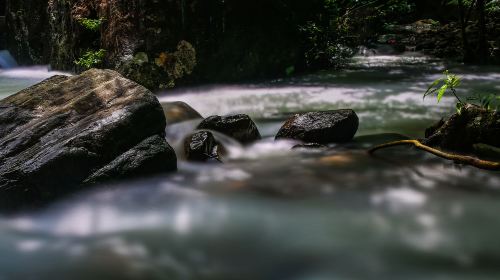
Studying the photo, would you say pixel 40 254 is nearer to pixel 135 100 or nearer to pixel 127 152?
pixel 127 152

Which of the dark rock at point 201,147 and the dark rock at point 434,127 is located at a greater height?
the dark rock at point 434,127

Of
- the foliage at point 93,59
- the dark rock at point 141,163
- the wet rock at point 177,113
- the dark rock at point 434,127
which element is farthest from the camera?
the foliage at point 93,59

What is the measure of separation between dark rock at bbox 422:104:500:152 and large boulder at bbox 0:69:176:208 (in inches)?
124

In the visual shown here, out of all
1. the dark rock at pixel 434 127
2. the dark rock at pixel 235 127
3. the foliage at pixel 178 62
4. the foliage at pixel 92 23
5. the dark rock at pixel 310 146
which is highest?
the foliage at pixel 92 23

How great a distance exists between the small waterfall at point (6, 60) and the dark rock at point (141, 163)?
14160 mm

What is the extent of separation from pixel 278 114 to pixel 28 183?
465cm

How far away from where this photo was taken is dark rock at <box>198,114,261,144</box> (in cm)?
573

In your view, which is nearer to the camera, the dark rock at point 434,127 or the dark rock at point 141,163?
the dark rock at point 141,163

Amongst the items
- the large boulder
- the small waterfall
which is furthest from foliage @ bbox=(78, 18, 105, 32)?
the small waterfall

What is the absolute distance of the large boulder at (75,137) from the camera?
3.86 metres

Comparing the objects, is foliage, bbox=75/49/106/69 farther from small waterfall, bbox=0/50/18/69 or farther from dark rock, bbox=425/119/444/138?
small waterfall, bbox=0/50/18/69

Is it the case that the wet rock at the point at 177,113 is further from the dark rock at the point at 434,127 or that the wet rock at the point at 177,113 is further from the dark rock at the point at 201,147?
the dark rock at the point at 434,127

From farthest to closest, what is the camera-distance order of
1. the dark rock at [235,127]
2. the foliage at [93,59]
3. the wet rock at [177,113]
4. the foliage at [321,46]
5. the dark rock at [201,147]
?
the foliage at [321,46] < the foliage at [93,59] < the wet rock at [177,113] < the dark rock at [235,127] < the dark rock at [201,147]

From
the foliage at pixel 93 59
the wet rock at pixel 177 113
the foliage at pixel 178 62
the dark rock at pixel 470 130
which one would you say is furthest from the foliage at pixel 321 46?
the dark rock at pixel 470 130
